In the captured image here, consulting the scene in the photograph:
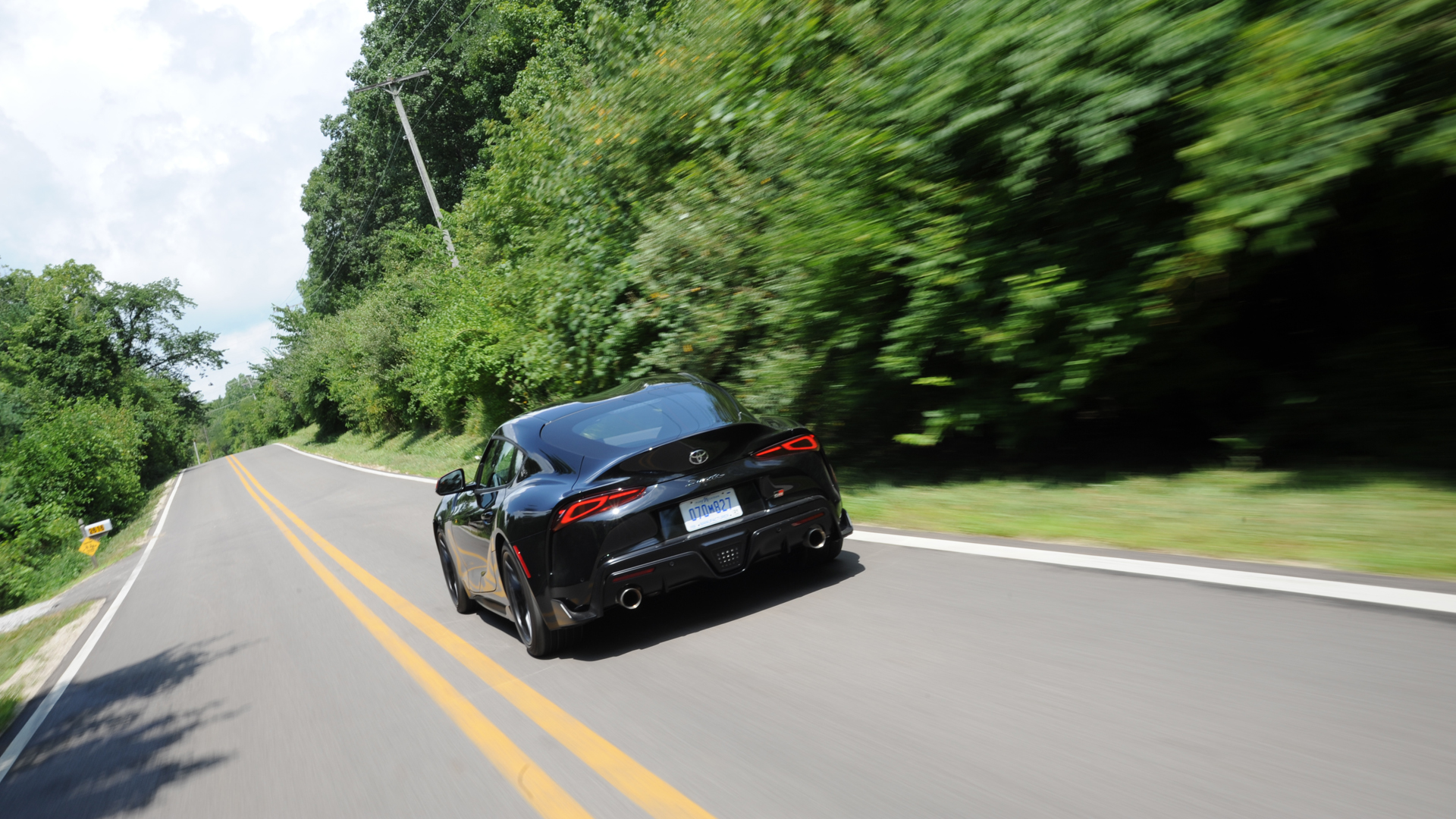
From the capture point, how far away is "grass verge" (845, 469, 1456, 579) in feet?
13.6

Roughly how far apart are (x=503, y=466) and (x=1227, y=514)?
441 cm

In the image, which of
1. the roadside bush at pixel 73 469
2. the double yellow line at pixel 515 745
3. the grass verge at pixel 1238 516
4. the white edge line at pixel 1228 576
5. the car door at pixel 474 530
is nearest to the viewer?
the double yellow line at pixel 515 745

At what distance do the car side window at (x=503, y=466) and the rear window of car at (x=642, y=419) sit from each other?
1.31 ft

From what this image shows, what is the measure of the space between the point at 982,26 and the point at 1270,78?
6.38 feet

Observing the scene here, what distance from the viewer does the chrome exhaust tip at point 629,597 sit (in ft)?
15.2

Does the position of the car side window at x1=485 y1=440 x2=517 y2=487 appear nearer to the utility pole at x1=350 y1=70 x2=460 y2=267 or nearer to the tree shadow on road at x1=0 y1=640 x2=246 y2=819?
the tree shadow on road at x1=0 y1=640 x2=246 y2=819

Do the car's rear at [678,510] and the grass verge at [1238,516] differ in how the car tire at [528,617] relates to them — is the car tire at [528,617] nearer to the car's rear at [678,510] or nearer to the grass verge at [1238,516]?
the car's rear at [678,510]

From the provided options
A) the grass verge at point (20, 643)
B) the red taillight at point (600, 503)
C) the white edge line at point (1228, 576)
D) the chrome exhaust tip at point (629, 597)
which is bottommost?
the grass verge at point (20, 643)

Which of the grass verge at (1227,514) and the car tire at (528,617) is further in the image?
the car tire at (528,617)

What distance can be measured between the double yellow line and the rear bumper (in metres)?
0.52

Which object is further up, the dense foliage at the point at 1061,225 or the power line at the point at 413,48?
the power line at the point at 413,48

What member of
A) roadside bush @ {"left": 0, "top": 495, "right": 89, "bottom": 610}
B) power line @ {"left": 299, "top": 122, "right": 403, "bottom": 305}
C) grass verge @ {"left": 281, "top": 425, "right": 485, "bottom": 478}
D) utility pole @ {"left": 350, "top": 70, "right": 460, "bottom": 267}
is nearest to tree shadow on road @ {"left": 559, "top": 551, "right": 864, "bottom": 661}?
grass verge @ {"left": 281, "top": 425, "right": 485, "bottom": 478}

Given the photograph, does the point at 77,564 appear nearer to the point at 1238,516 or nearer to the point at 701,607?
the point at 701,607

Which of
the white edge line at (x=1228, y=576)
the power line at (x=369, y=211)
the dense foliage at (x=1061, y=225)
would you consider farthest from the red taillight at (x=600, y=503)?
the power line at (x=369, y=211)
